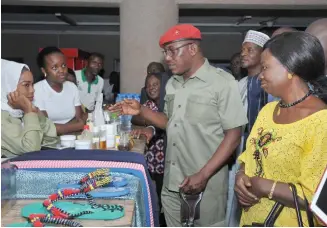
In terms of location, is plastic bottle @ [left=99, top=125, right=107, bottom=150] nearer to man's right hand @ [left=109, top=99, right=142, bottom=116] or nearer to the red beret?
man's right hand @ [left=109, top=99, right=142, bottom=116]

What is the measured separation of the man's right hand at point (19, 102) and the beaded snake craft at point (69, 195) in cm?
64

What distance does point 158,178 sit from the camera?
3.98 metres

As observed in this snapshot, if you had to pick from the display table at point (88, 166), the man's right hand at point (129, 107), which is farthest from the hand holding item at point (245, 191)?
the man's right hand at point (129, 107)

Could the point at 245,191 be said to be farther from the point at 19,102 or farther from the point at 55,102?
the point at 55,102

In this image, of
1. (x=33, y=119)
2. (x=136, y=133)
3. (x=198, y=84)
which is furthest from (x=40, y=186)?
(x=136, y=133)

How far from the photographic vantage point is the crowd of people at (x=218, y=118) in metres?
1.76

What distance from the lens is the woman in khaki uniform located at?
2232 mm

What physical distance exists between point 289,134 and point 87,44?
43.9 ft

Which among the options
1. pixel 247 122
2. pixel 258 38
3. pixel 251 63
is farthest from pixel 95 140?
pixel 258 38

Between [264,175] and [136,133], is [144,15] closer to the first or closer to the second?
[136,133]

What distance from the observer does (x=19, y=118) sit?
2467 millimetres

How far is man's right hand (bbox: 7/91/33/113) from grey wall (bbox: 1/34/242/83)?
1216 centimetres

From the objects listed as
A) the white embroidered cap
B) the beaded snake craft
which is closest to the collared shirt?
the white embroidered cap

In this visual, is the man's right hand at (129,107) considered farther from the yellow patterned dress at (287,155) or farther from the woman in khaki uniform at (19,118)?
the yellow patterned dress at (287,155)
